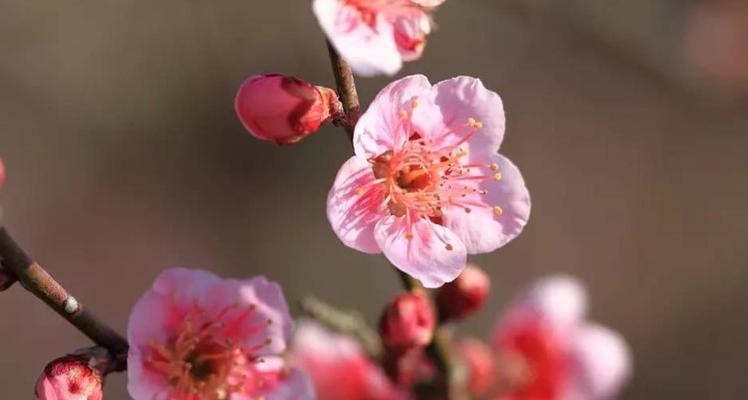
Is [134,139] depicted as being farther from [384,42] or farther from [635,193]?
[384,42]

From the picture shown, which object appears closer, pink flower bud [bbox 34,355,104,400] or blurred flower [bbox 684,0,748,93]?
pink flower bud [bbox 34,355,104,400]

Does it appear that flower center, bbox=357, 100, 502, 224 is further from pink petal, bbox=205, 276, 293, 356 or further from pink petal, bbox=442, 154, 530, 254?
pink petal, bbox=205, 276, 293, 356

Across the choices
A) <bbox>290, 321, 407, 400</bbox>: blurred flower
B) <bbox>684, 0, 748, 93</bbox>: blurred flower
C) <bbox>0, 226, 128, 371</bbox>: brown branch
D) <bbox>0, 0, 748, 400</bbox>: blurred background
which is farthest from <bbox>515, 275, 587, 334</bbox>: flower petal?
<bbox>0, 0, 748, 400</bbox>: blurred background

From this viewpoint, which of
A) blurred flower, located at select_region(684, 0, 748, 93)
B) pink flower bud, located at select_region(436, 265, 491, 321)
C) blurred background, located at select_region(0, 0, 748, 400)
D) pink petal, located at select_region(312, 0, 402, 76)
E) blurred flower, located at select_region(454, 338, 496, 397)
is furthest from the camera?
blurred background, located at select_region(0, 0, 748, 400)

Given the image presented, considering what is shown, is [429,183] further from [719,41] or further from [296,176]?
Result: [296,176]

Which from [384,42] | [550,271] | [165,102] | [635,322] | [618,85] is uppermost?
[384,42]

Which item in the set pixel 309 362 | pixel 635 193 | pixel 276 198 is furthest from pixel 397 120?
pixel 635 193
